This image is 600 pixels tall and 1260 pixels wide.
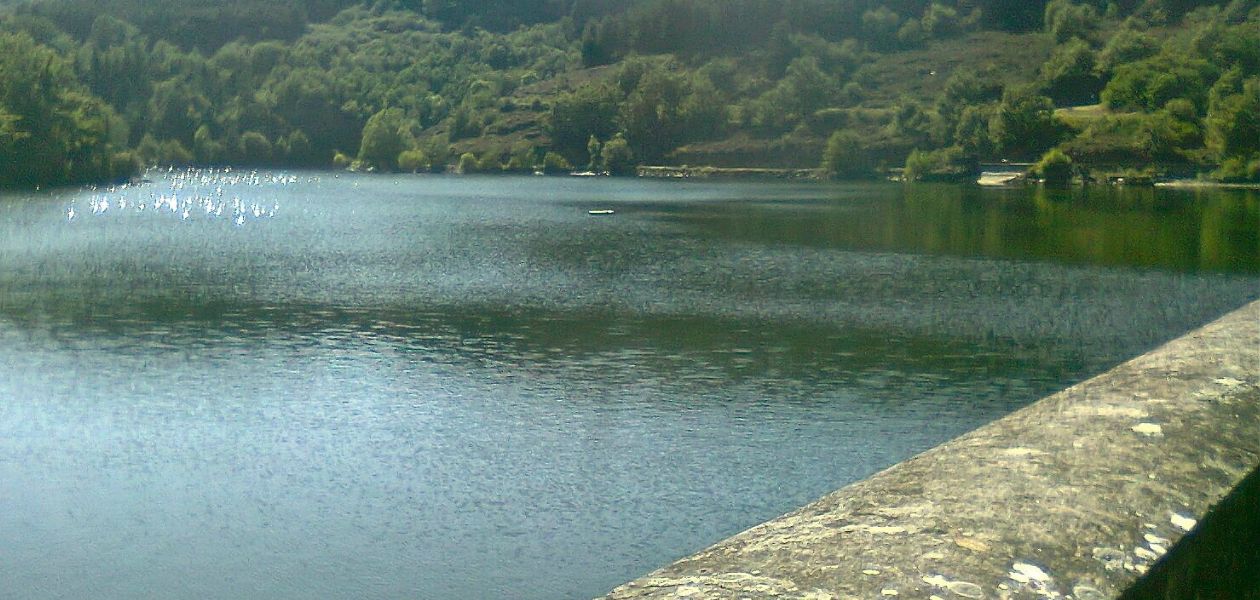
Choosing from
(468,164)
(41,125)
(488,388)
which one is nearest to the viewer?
(488,388)

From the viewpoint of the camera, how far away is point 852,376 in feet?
67.2

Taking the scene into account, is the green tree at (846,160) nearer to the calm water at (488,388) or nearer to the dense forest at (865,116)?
the dense forest at (865,116)

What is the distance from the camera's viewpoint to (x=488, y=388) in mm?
19359

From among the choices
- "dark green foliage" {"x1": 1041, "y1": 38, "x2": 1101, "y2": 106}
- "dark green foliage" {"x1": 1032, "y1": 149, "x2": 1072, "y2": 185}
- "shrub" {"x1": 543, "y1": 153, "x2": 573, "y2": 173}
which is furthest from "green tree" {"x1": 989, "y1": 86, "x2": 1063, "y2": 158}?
"shrub" {"x1": 543, "y1": 153, "x2": 573, "y2": 173}

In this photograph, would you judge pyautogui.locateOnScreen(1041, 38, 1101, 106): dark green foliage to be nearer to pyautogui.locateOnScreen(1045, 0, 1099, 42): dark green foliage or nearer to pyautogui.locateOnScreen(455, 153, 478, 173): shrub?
pyautogui.locateOnScreen(1045, 0, 1099, 42): dark green foliage

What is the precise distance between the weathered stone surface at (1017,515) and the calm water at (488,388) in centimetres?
465

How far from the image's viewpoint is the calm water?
1224 cm

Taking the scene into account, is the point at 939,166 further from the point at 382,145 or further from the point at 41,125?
the point at 41,125

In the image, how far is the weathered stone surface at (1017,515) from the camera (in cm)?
565

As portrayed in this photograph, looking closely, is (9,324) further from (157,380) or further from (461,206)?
(461,206)

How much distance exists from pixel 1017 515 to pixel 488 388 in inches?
536

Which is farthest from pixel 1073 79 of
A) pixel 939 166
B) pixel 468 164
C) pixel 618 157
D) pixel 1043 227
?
pixel 1043 227

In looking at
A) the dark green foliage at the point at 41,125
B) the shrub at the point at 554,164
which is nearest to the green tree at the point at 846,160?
the shrub at the point at 554,164

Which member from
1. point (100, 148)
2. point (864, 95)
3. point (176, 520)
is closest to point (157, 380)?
point (176, 520)
